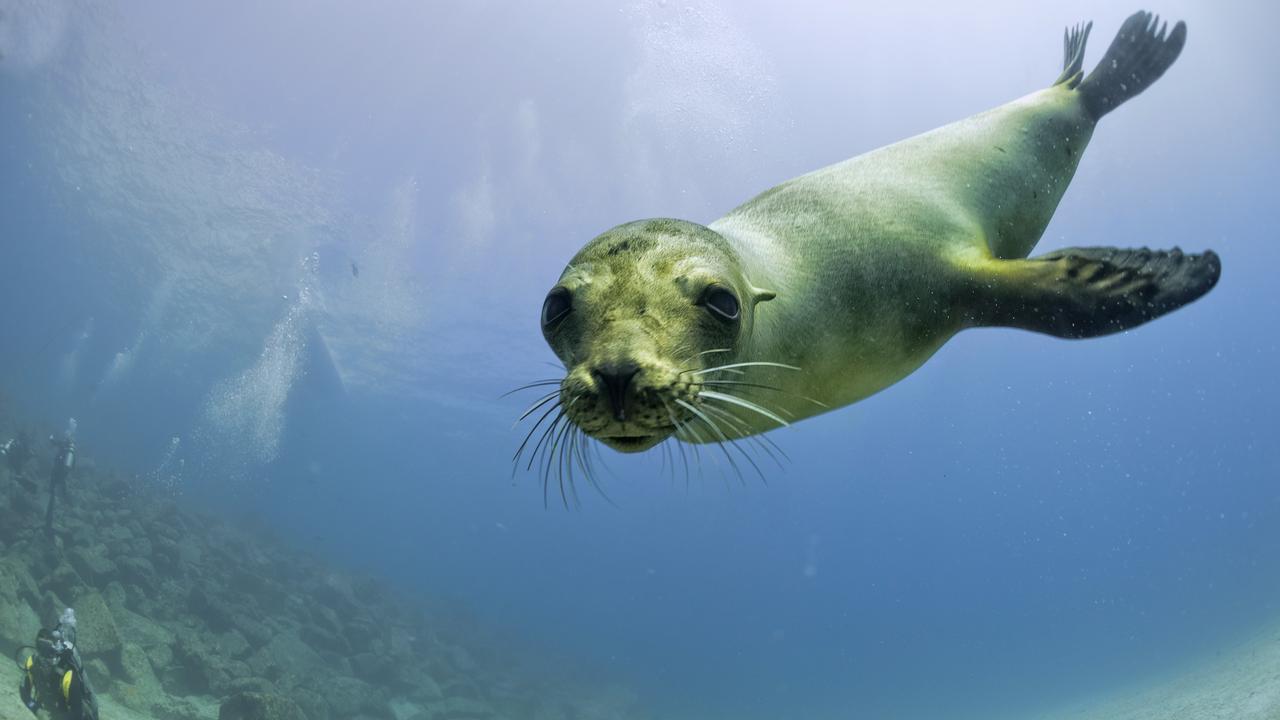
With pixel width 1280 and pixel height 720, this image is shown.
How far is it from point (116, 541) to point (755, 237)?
16485 millimetres

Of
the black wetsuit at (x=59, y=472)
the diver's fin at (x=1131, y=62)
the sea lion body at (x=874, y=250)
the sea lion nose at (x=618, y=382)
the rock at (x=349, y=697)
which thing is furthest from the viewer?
the black wetsuit at (x=59, y=472)

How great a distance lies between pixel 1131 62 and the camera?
432 cm

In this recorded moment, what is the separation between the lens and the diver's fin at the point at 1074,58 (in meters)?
4.19

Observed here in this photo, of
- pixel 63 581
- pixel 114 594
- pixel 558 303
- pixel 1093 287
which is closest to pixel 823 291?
pixel 1093 287

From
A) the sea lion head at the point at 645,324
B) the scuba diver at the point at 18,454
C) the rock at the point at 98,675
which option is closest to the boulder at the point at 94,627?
the rock at the point at 98,675

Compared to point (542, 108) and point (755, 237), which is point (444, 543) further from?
point (755, 237)

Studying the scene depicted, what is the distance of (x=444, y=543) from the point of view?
9500cm

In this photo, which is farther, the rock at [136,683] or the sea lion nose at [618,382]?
the rock at [136,683]

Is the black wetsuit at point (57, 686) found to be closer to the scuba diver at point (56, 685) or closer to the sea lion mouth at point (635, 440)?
the scuba diver at point (56, 685)

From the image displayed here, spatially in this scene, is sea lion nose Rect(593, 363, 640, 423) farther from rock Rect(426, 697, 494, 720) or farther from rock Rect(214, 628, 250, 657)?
rock Rect(426, 697, 494, 720)

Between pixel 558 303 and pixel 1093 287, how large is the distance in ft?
5.56

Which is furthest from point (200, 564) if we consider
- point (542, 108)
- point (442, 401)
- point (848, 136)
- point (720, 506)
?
point (720, 506)

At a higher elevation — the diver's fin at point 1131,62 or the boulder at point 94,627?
the diver's fin at point 1131,62

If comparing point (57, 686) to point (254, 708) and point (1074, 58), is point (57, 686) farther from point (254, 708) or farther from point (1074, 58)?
point (1074, 58)
